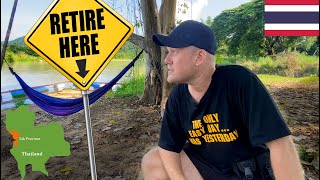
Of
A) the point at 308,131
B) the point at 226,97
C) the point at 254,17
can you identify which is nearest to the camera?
the point at 226,97

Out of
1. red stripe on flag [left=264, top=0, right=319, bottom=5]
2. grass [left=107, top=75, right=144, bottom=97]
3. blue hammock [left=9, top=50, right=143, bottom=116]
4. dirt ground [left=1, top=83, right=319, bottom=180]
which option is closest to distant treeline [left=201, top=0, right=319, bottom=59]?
dirt ground [left=1, top=83, right=319, bottom=180]

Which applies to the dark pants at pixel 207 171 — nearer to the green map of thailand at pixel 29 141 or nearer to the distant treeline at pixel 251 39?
the green map of thailand at pixel 29 141

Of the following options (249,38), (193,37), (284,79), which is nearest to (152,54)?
(284,79)

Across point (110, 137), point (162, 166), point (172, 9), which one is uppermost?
point (172, 9)

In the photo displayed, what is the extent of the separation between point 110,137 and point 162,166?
2439mm

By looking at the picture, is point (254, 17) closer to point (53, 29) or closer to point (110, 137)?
point (110, 137)

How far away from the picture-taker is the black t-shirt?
1.51 meters

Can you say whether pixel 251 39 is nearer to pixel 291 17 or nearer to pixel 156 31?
pixel 156 31

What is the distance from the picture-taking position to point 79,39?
6.31 ft

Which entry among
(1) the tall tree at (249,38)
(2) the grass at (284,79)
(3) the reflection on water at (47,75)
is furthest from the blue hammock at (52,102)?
(1) the tall tree at (249,38)

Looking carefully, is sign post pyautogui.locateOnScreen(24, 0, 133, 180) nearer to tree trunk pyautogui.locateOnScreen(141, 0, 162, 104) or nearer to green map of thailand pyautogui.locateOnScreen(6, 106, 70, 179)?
green map of thailand pyautogui.locateOnScreen(6, 106, 70, 179)

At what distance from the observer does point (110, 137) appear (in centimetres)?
437

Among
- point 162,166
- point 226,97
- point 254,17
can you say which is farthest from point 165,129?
point 254,17

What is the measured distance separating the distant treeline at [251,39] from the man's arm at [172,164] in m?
5.13
